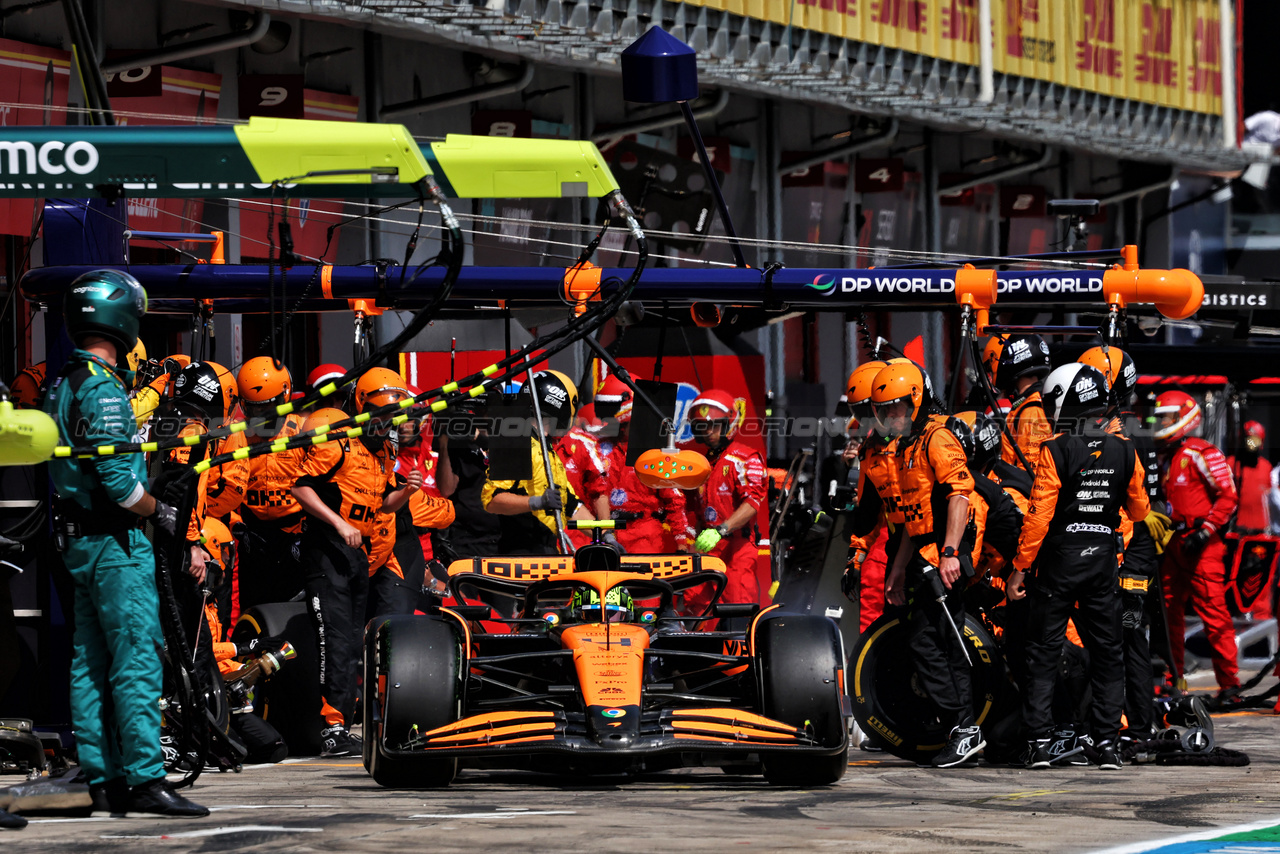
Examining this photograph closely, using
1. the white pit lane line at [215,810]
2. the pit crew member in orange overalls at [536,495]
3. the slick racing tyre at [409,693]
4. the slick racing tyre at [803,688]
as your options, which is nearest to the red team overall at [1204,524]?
the pit crew member in orange overalls at [536,495]

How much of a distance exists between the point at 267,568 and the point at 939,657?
3799mm

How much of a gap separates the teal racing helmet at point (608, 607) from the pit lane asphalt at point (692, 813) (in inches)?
28.6

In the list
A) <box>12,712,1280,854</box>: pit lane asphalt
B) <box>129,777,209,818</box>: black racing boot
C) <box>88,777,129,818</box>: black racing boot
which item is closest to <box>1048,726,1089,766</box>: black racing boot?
<box>12,712,1280,854</box>: pit lane asphalt

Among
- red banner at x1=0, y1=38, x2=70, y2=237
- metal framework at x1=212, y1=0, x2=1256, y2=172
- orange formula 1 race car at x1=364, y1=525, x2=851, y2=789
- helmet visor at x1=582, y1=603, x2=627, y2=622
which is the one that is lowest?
orange formula 1 race car at x1=364, y1=525, x2=851, y2=789

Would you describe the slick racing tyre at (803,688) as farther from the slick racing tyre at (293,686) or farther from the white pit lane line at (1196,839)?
the slick racing tyre at (293,686)

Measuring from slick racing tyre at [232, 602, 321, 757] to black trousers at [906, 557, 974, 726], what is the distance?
10.3ft

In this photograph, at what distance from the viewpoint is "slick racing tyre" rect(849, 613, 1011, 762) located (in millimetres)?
10547

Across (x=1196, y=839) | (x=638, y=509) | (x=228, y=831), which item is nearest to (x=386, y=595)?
(x=638, y=509)

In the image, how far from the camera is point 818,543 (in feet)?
40.9

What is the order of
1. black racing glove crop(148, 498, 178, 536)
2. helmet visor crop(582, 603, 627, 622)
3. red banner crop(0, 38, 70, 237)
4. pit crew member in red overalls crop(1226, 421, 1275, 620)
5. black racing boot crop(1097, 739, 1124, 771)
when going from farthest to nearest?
pit crew member in red overalls crop(1226, 421, 1275, 620) < red banner crop(0, 38, 70, 237) < black racing boot crop(1097, 739, 1124, 771) < helmet visor crop(582, 603, 627, 622) < black racing glove crop(148, 498, 178, 536)

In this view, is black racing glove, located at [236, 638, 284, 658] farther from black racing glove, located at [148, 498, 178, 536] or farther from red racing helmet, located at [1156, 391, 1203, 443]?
red racing helmet, located at [1156, 391, 1203, 443]

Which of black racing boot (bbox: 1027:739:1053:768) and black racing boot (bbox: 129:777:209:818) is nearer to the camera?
black racing boot (bbox: 129:777:209:818)

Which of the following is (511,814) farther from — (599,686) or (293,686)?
(293,686)

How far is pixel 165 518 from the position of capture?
7.91 meters
